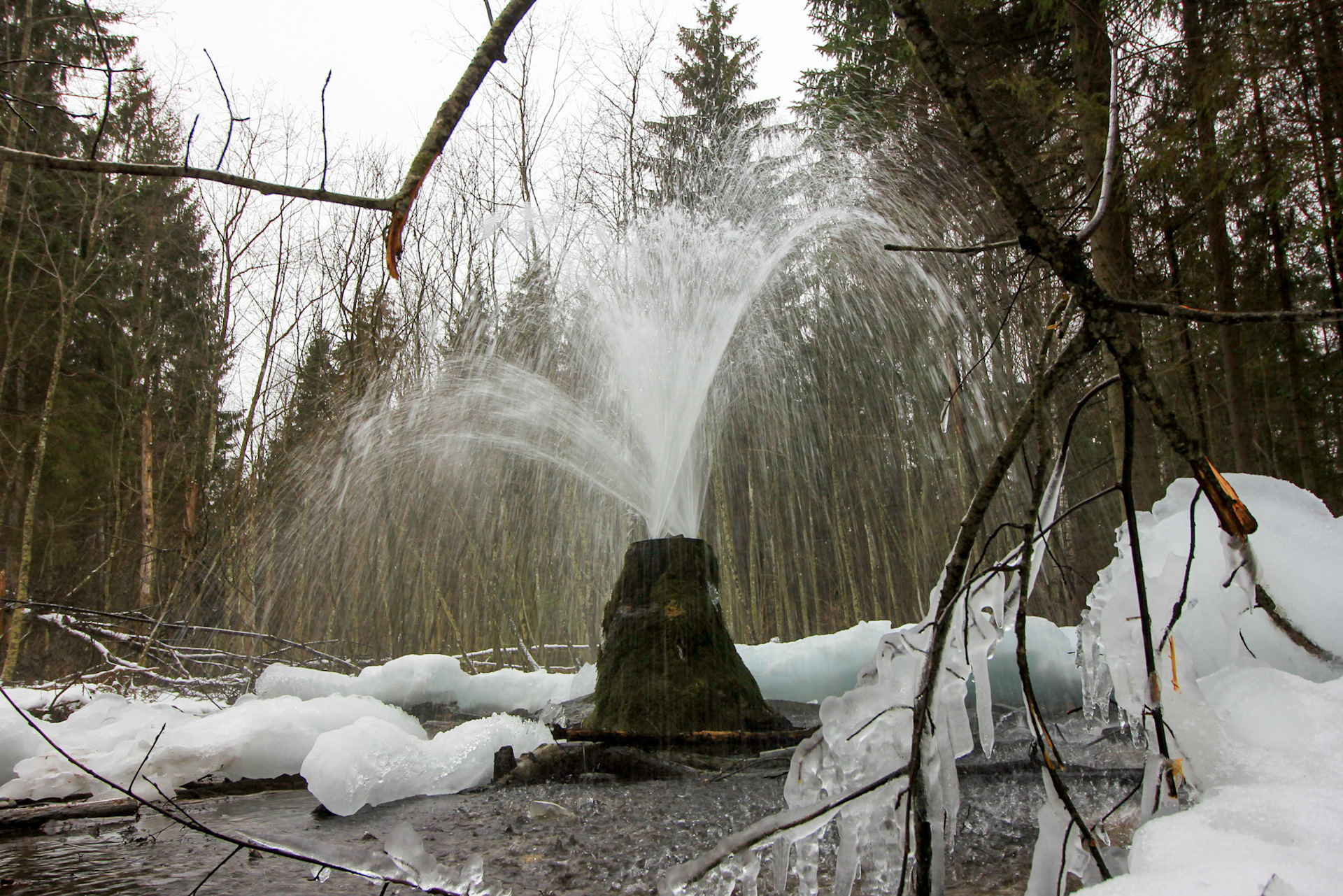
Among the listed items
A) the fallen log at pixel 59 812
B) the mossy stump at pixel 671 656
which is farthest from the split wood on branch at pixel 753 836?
the mossy stump at pixel 671 656

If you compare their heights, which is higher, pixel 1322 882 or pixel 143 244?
pixel 143 244

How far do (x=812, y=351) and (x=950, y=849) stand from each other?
8.79 meters

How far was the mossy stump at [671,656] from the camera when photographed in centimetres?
408

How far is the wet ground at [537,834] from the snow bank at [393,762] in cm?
10

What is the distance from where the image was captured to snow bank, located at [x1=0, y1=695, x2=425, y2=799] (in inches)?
121

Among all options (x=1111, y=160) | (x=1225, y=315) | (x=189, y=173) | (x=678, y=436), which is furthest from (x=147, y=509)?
(x=1225, y=315)

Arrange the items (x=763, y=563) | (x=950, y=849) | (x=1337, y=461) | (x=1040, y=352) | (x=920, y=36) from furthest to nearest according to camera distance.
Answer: (x=763, y=563) < (x=1337, y=461) < (x=950, y=849) < (x=1040, y=352) < (x=920, y=36)

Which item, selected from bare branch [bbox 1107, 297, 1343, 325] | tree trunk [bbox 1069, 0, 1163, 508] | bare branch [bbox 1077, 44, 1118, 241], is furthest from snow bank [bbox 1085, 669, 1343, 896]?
tree trunk [bbox 1069, 0, 1163, 508]

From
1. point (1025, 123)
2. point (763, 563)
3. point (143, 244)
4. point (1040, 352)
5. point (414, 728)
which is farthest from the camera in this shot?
point (143, 244)

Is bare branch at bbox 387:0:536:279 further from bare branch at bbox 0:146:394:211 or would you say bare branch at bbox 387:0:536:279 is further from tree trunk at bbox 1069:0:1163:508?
tree trunk at bbox 1069:0:1163:508

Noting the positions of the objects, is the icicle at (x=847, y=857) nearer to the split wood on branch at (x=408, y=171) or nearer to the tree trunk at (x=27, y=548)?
the split wood on branch at (x=408, y=171)

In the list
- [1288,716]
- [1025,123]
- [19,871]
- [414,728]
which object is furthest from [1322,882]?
[1025,123]

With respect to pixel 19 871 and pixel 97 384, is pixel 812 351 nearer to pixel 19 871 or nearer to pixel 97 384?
pixel 19 871

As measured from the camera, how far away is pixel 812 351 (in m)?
10.4
